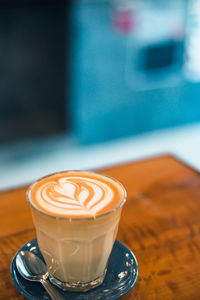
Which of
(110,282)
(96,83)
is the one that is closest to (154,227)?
(110,282)

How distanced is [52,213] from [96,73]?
1.80m

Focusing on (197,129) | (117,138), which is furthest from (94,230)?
(197,129)

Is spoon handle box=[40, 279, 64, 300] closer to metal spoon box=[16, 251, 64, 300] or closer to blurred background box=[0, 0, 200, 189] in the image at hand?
metal spoon box=[16, 251, 64, 300]

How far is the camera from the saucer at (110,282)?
21.0 inches

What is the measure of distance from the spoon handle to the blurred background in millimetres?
1473

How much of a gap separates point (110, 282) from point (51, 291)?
0.09m

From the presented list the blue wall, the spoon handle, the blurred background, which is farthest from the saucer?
the blue wall

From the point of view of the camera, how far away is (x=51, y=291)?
0.54m

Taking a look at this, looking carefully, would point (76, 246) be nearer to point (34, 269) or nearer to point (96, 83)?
point (34, 269)

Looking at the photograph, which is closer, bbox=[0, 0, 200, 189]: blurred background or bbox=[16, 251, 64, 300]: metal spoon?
bbox=[16, 251, 64, 300]: metal spoon

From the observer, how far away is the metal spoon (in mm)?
539

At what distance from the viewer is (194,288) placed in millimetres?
572

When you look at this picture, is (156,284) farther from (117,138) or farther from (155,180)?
(117,138)

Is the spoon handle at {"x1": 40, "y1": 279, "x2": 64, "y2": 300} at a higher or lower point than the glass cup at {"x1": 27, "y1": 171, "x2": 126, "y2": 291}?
lower
